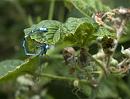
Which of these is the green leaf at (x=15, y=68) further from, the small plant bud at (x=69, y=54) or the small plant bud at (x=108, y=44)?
the small plant bud at (x=108, y=44)

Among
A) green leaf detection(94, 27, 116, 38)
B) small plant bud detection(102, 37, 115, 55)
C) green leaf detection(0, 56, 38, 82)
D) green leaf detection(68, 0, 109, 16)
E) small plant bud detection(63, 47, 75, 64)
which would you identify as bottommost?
green leaf detection(0, 56, 38, 82)

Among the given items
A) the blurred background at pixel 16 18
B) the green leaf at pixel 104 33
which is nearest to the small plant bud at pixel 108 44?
the green leaf at pixel 104 33

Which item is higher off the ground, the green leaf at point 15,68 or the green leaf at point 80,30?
the green leaf at point 80,30

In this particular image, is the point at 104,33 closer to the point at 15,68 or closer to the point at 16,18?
the point at 15,68

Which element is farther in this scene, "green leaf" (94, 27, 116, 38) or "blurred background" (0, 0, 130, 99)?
"blurred background" (0, 0, 130, 99)

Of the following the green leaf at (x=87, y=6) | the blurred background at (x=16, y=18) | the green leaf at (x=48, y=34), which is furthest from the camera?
the blurred background at (x=16, y=18)

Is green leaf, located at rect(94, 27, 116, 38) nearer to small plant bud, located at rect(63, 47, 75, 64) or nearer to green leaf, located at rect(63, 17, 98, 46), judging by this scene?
green leaf, located at rect(63, 17, 98, 46)

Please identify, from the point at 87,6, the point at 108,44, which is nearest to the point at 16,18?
the point at 87,6

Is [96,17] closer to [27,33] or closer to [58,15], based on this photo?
[27,33]

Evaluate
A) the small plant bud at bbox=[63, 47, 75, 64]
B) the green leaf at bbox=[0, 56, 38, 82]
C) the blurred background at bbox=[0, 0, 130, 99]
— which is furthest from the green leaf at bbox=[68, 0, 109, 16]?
the blurred background at bbox=[0, 0, 130, 99]
